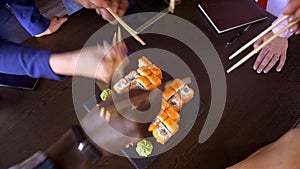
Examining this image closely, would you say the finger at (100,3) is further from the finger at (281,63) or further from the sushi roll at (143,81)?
the finger at (281,63)

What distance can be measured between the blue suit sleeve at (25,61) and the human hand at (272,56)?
26.9 inches

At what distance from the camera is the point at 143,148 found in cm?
100

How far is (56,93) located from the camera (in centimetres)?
113

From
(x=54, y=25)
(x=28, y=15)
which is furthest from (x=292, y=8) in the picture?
(x=28, y=15)

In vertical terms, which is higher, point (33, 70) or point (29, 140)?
point (33, 70)

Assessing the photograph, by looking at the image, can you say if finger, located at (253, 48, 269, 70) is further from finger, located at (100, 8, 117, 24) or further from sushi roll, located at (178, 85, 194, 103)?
finger, located at (100, 8, 117, 24)

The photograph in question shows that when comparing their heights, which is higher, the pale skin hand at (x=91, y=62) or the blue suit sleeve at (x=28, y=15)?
the blue suit sleeve at (x=28, y=15)

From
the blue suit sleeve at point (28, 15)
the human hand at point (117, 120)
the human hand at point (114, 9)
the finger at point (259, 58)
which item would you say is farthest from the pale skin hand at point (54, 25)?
the finger at point (259, 58)

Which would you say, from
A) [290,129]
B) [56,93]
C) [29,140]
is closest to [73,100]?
[56,93]

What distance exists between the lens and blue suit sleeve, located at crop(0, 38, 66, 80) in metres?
1.04

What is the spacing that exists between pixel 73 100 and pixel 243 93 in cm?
56

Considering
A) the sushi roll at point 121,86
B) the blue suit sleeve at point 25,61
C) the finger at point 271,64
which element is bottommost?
the finger at point 271,64

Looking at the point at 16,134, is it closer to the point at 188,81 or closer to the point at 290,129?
the point at 188,81

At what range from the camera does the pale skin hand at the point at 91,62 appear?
968 millimetres
